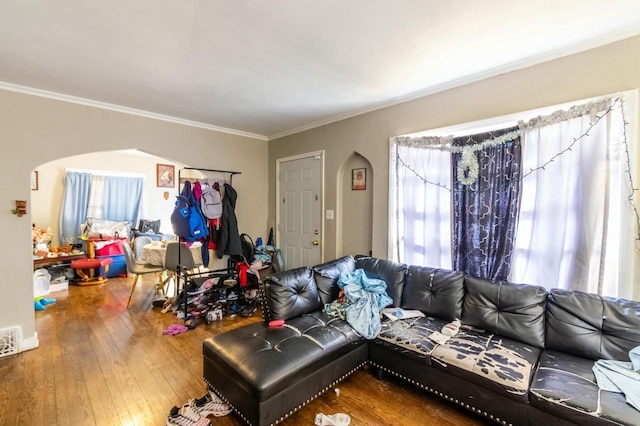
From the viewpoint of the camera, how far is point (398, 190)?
2.99 metres

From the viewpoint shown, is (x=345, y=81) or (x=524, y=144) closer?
(x=524, y=144)

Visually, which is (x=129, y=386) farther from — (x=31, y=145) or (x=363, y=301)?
(x=31, y=145)

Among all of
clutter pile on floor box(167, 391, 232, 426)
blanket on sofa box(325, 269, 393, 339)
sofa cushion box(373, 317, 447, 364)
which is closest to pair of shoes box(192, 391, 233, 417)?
clutter pile on floor box(167, 391, 232, 426)

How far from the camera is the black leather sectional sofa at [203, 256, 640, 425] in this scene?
156cm

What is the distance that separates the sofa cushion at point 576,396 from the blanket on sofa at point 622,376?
0.10 ft

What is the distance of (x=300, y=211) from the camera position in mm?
4141

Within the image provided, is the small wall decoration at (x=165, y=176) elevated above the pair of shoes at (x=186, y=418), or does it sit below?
above

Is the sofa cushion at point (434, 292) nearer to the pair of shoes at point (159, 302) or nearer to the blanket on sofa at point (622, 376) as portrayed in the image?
the blanket on sofa at point (622, 376)

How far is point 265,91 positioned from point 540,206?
2.59 metres

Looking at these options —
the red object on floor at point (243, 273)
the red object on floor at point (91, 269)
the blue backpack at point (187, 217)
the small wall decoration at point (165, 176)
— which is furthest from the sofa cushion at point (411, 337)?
the small wall decoration at point (165, 176)

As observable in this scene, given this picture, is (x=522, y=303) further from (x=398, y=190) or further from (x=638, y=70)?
(x=638, y=70)

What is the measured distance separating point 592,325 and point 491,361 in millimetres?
720

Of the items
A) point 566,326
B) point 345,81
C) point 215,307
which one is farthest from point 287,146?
point 566,326

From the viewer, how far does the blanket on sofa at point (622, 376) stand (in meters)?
1.40
